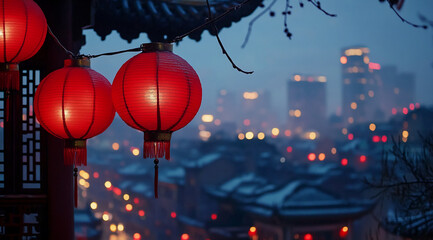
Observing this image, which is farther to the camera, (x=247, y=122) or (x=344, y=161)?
(x=247, y=122)

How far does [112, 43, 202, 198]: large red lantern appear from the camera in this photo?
8.16ft

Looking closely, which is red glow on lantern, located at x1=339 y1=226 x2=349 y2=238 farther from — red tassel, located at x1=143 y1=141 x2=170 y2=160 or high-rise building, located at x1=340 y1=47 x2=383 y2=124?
high-rise building, located at x1=340 y1=47 x2=383 y2=124

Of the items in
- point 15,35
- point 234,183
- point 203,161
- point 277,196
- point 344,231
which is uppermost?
point 15,35

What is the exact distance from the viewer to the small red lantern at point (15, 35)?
9.20 feet

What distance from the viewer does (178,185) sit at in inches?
1048

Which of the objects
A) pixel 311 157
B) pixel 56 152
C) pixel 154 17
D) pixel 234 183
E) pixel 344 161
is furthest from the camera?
pixel 311 157

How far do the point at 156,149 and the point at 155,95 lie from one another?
0.83ft

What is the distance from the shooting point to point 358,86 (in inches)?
3506

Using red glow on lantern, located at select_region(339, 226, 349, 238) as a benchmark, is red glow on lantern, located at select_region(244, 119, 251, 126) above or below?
above

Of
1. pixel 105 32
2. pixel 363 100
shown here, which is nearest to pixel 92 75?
pixel 105 32

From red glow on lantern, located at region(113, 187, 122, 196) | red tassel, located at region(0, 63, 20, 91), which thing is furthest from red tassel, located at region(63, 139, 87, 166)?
red glow on lantern, located at region(113, 187, 122, 196)

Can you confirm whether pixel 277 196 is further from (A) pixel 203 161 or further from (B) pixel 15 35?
(B) pixel 15 35

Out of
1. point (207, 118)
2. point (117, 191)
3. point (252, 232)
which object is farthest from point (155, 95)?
point (207, 118)

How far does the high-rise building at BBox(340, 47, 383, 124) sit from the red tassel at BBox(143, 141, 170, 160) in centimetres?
8159
